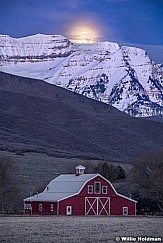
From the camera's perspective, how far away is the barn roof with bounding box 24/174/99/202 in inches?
2493

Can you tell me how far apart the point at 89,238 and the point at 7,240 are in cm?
347

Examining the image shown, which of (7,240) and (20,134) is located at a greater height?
(20,134)

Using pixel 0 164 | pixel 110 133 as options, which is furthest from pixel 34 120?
pixel 0 164

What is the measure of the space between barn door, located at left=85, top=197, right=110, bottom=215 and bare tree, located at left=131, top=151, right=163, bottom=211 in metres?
3.69

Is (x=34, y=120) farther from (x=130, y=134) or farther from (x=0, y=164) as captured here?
(x=0, y=164)

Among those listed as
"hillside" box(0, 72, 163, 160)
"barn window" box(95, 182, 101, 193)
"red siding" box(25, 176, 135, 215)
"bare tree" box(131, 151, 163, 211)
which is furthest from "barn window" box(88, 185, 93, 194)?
"hillside" box(0, 72, 163, 160)

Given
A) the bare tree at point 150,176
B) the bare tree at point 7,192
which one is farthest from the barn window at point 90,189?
the bare tree at point 7,192

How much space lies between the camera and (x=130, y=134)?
609 ft

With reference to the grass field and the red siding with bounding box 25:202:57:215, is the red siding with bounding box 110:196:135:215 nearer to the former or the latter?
the red siding with bounding box 25:202:57:215

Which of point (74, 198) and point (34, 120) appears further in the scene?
point (34, 120)

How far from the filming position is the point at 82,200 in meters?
63.0

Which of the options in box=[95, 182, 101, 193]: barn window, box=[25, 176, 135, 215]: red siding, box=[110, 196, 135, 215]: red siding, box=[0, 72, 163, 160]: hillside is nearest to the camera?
box=[25, 176, 135, 215]: red siding

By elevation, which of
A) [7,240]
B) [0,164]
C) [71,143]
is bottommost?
[7,240]

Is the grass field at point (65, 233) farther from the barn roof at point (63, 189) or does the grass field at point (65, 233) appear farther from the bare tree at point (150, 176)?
the bare tree at point (150, 176)
